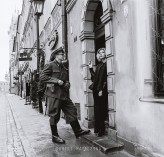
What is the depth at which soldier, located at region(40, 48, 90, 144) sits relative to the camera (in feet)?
18.6

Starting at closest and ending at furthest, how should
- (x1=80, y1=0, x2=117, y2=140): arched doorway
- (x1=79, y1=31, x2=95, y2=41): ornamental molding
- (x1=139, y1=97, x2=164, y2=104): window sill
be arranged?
(x1=139, y1=97, x2=164, y2=104): window sill < (x1=80, y1=0, x2=117, y2=140): arched doorway < (x1=79, y1=31, x2=95, y2=41): ornamental molding

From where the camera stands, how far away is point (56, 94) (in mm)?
5707

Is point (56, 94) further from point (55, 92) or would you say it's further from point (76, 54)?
point (76, 54)

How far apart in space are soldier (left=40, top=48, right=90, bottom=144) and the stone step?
40 centimetres

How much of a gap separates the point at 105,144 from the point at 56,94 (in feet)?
5.00

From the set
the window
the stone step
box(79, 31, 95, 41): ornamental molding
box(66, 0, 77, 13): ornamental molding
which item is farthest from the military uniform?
Answer: box(66, 0, 77, 13): ornamental molding

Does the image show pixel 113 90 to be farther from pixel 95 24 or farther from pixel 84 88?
pixel 95 24

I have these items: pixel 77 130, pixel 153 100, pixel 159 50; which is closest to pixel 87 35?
pixel 77 130

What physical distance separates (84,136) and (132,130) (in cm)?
165

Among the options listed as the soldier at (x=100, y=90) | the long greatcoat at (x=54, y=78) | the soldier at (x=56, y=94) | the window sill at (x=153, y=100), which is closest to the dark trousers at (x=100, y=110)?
the soldier at (x=100, y=90)

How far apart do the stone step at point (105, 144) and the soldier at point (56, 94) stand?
1.31 ft

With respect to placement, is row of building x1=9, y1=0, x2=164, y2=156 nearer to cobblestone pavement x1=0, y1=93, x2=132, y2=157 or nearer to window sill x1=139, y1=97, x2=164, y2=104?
window sill x1=139, y1=97, x2=164, y2=104

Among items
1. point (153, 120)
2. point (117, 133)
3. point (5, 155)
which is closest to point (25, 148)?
point (5, 155)

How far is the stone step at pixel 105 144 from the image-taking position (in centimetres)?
481
